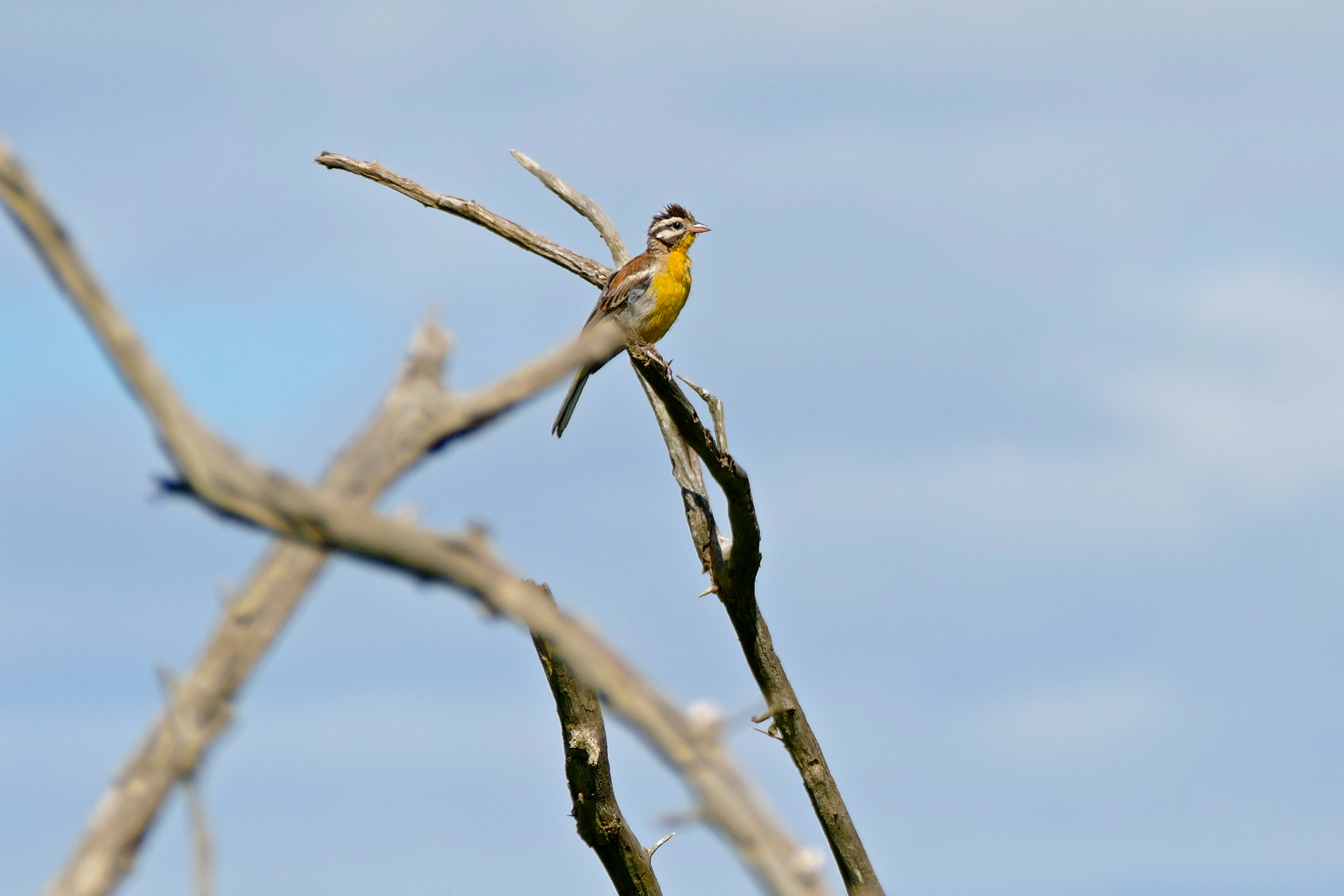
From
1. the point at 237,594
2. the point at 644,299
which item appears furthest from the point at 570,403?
the point at 237,594

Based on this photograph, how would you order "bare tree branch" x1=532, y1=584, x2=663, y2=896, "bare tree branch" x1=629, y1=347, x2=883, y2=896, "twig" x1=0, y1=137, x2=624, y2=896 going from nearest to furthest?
"twig" x1=0, y1=137, x2=624, y2=896
"bare tree branch" x1=532, y1=584, x2=663, y2=896
"bare tree branch" x1=629, y1=347, x2=883, y2=896

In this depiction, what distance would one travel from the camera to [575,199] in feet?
45.8

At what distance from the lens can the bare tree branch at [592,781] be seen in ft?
31.7

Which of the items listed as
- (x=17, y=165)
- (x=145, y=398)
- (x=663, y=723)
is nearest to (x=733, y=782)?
(x=663, y=723)

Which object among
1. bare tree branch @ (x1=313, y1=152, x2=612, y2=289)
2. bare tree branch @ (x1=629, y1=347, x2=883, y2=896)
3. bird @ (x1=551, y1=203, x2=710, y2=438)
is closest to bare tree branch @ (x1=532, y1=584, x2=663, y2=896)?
bare tree branch @ (x1=629, y1=347, x2=883, y2=896)

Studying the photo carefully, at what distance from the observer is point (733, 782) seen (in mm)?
2549

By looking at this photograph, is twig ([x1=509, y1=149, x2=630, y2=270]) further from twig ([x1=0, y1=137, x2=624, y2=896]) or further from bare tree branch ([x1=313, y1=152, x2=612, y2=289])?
twig ([x1=0, y1=137, x2=624, y2=896])

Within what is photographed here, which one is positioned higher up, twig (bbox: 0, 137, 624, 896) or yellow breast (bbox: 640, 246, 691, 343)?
yellow breast (bbox: 640, 246, 691, 343)

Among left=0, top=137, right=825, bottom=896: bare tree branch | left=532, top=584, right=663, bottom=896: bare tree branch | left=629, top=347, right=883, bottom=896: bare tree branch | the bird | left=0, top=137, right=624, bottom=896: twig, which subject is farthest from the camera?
the bird

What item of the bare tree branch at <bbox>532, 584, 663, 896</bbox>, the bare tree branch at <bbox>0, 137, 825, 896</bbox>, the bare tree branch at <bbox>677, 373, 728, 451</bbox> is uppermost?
the bare tree branch at <bbox>677, 373, 728, 451</bbox>

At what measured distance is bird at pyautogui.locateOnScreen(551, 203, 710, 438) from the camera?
1273cm

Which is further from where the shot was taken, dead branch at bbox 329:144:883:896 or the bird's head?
the bird's head

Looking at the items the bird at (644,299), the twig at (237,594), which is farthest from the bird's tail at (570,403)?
the twig at (237,594)

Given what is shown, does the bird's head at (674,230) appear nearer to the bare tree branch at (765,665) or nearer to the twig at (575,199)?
the twig at (575,199)
